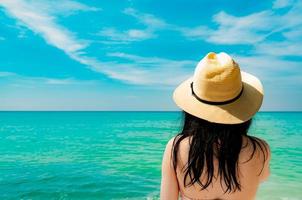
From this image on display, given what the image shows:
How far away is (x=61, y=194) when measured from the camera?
7.69 metres

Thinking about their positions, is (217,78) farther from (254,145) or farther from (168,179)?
(168,179)

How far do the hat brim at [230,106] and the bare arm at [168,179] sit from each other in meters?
0.18

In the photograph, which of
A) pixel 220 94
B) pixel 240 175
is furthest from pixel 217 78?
pixel 240 175

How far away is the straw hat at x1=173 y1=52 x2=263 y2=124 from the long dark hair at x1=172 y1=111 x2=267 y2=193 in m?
0.06

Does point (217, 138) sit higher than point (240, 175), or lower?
higher

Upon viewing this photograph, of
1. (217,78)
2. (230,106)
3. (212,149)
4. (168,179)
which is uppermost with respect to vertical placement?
(217,78)

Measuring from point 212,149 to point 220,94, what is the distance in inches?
8.9

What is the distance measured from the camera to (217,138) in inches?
62.6

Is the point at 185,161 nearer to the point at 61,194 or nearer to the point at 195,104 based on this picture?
the point at 195,104

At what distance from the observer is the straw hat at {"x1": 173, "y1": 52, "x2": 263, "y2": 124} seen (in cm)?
157

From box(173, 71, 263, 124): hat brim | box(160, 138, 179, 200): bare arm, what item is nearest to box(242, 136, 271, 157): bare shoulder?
box(173, 71, 263, 124): hat brim

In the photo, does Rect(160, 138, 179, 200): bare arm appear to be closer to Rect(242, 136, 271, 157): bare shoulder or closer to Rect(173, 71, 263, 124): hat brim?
Rect(173, 71, 263, 124): hat brim

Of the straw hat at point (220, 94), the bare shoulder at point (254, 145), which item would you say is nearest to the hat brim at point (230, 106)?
the straw hat at point (220, 94)

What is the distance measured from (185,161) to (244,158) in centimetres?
25
